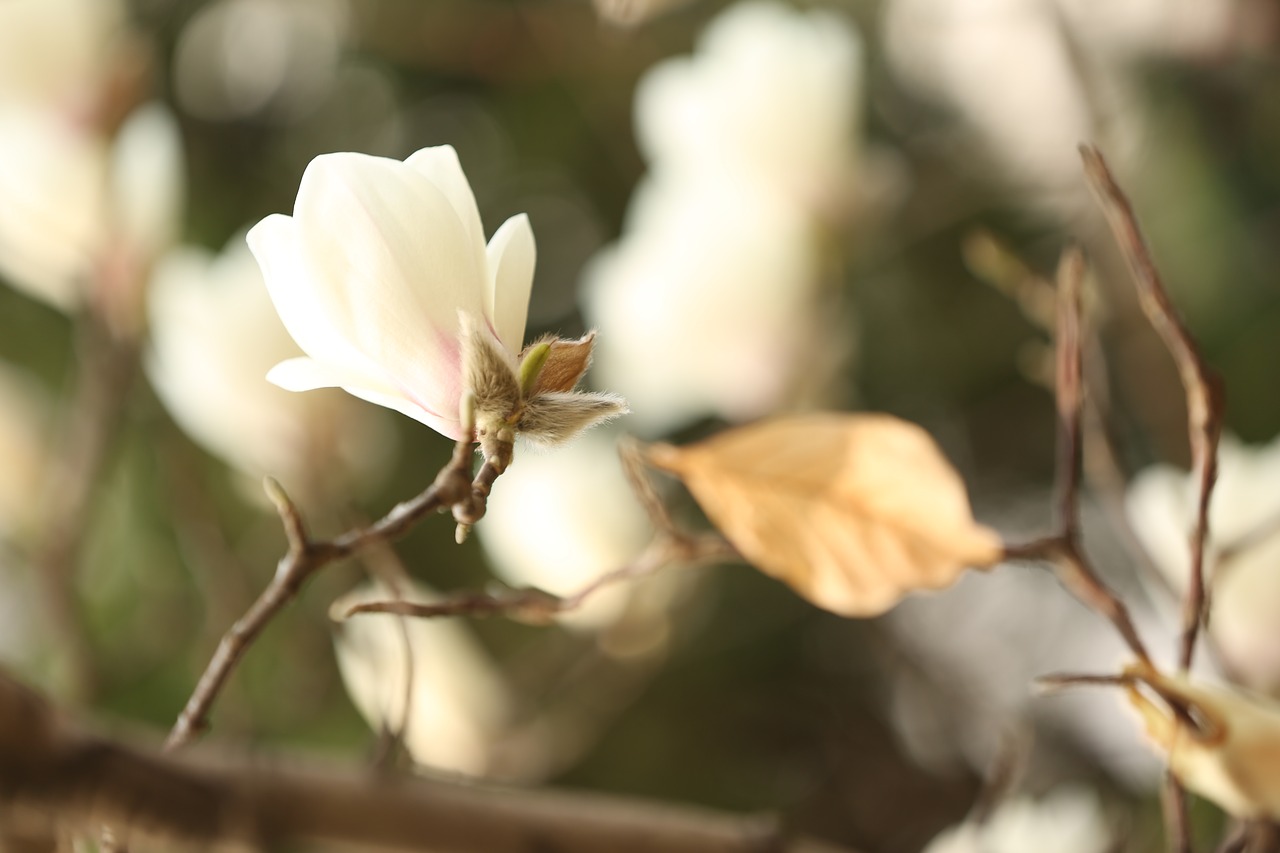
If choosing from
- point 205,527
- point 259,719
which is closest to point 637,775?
point 259,719

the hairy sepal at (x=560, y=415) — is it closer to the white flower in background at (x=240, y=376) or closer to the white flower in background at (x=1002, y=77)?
the white flower in background at (x=240, y=376)

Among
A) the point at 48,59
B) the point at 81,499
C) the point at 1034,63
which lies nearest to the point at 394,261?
the point at 81,499

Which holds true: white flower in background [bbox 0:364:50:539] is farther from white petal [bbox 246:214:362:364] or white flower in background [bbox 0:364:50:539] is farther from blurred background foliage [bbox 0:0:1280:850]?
white petal [bbox 246:214:362:364]

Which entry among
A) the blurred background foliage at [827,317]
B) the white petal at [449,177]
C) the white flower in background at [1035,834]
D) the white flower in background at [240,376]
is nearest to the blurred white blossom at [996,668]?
the blurred background foliage at [827,317]

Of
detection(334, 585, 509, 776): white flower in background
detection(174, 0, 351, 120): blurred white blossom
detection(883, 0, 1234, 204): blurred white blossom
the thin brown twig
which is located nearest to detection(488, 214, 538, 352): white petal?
the thin brown twig

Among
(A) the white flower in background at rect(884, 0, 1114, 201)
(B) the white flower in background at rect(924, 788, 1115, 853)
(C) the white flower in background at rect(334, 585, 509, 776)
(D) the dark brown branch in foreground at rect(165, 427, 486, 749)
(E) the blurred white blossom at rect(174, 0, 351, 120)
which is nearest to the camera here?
(D) the dark brown branch in foreground at rect(165, 427, 486, 749)

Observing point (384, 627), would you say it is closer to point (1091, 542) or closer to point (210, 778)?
point (210, 778)
